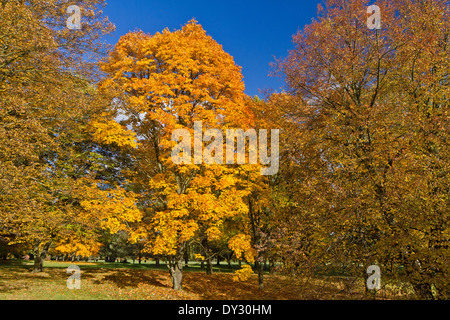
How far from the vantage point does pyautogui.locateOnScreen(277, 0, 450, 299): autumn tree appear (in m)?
7.95

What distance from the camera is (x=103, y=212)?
12625 mm

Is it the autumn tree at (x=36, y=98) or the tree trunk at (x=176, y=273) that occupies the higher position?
the autumn tree at (x=36, y=98)

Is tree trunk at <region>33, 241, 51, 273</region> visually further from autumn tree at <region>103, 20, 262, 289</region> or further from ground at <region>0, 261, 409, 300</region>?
autumn tree at <region>103, 20, 262, 289</region>

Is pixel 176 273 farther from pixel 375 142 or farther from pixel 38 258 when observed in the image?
pixel 375 142

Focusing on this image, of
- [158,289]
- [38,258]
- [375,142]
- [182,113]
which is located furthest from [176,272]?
[375,142]

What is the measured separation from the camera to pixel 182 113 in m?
14.0

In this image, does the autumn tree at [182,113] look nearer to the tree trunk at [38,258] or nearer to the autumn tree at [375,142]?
the autumn tree at [375,142]

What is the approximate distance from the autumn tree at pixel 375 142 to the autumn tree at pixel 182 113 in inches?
145

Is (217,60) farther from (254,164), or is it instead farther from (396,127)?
(396,127)

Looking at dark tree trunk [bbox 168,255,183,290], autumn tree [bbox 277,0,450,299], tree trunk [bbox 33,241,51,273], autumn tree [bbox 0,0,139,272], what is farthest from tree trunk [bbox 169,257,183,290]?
tree trunk [bbox 33,241,51,273]

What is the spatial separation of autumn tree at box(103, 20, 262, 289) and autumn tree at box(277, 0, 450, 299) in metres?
3.69

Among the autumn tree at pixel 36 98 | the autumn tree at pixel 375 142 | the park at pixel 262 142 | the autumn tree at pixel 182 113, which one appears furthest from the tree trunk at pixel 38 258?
the autumn tree at pixel 375 142

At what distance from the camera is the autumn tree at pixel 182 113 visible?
13.6m
